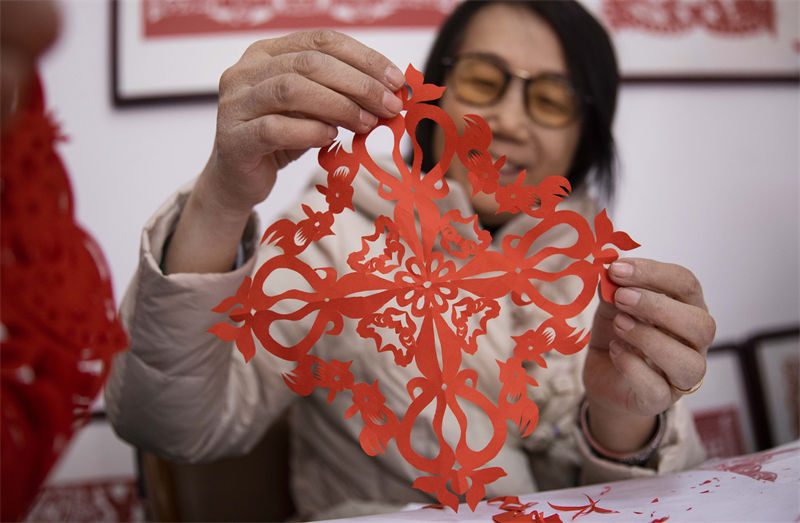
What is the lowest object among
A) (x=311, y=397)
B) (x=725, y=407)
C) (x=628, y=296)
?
(x=725, y=407)

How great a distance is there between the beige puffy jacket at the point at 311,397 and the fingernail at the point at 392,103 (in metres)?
0.17

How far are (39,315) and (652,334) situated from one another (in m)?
0.55

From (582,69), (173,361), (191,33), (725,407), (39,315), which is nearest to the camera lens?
(39,315)

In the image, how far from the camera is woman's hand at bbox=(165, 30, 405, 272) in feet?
1.73

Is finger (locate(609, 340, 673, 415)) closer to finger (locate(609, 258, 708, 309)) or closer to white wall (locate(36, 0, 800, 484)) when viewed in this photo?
finger (locate(609, 258, 708, 309))

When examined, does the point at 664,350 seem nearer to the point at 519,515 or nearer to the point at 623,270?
the point at 623,270

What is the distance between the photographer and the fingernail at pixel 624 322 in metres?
0.55

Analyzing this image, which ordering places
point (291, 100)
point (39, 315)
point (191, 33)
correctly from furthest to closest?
point (191, 33) < point (291, 100) < point (39, 315)

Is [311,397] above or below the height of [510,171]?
below

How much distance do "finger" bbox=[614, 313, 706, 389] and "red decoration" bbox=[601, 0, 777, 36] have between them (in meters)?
1.02

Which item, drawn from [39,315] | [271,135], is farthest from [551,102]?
[39,315]

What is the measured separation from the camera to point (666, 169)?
1.37 metres

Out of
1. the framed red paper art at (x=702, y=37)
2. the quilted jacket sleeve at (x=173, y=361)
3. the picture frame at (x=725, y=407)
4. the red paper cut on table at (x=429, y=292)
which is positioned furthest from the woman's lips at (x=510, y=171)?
the picture frame at (x=725, y=407)

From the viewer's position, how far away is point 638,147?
136cm
